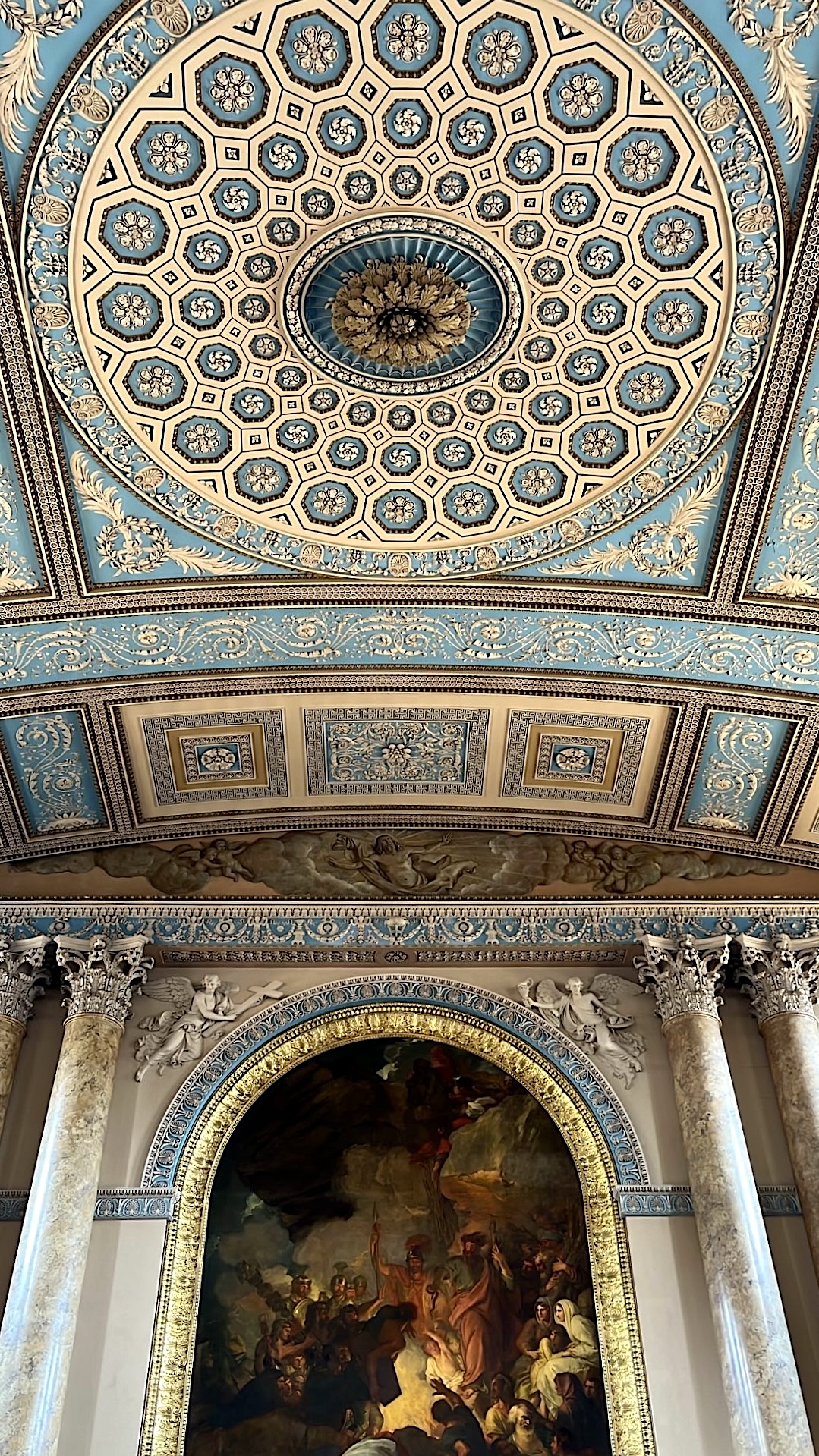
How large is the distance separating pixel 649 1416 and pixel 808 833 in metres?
5.18

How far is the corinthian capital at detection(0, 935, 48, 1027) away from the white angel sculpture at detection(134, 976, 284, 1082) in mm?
961

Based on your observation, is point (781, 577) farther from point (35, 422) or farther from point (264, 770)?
point (35, 422)

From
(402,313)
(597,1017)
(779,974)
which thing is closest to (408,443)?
(402,313)

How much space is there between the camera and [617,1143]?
384 inches

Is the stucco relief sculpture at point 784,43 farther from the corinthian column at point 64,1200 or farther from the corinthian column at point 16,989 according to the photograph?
the corinthian column at point 16,989

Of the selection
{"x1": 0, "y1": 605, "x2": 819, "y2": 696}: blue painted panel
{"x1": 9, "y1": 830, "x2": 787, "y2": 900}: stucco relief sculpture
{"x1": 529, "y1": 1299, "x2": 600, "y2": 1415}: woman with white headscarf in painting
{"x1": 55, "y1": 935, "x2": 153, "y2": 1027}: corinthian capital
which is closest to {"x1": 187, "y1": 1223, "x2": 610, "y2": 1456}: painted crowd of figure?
{"x1": 529, "y1": 1299, "x2": 600, "y2": 1415}: woman with white headscarf in painting

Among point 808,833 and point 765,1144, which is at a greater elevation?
point 808,833

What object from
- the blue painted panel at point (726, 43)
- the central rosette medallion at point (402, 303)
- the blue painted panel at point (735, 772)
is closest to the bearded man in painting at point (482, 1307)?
the blue painted panel at point (735, 772)

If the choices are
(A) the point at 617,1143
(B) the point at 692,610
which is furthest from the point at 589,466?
(A) the point at 617,1143

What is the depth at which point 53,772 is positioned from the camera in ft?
35.4

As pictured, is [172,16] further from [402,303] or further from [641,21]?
[641,21]

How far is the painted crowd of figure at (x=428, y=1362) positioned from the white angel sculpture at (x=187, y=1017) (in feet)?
6.02

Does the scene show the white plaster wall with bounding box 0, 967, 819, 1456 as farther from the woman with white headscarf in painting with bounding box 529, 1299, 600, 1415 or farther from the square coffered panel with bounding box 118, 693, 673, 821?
the square coffered panel with bounding box 118, 693, 673, 821

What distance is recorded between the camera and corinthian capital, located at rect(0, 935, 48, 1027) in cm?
1007
